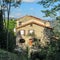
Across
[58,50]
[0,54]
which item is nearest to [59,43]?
[58,50]

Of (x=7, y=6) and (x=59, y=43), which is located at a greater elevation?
(x=7, y=6)

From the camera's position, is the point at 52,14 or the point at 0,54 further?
the point at 52,14

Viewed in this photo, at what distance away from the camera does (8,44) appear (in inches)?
1732

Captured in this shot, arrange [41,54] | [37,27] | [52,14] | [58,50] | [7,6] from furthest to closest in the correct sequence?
[37,27], [41,54], [58,50], [52,14], [7,6]

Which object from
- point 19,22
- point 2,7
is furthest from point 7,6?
point 19,22

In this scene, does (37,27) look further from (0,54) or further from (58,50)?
(0,54)

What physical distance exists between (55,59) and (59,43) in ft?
19.4

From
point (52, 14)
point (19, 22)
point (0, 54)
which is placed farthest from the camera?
point (19, 22)

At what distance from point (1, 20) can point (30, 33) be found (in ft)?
181

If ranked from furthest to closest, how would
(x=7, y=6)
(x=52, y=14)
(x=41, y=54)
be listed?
(x=41, y=54) → (x=52, y=14) → (x=7, y=6)

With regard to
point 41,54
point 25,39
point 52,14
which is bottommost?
point 25,39

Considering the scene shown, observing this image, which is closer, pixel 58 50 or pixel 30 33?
pixel 58 50

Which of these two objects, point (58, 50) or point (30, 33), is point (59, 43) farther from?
point (30, 33)

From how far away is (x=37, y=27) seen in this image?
9862 cm
